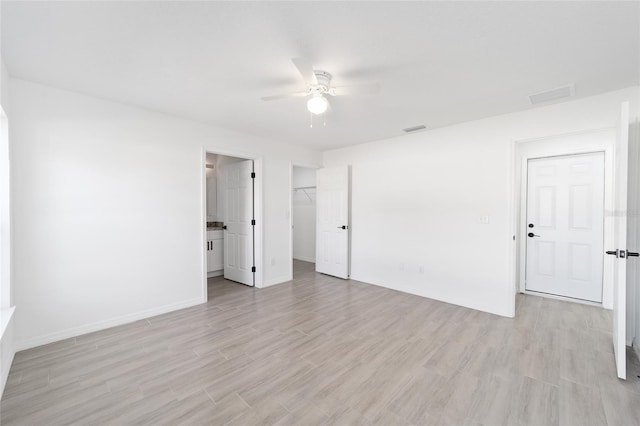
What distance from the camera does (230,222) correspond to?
16.7 feet

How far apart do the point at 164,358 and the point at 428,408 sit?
7.24ft

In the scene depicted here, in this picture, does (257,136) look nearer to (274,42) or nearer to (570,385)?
(274,42)

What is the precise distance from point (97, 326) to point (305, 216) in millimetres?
4653

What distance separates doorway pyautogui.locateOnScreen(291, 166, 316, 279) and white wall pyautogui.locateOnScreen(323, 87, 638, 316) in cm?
182

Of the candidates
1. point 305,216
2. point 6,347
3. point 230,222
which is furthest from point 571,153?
point 6,347

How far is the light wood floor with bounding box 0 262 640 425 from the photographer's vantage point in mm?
1804

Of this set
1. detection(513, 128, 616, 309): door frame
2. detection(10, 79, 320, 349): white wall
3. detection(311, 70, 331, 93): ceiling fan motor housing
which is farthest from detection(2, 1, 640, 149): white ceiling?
detection(513, 128, 616, 309): door frame

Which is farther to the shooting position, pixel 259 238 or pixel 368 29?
pixel 259 238

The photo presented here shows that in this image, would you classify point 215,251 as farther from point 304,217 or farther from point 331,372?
point 331,372

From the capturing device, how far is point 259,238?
455cm

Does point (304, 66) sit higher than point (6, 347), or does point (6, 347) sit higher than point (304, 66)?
point (304, 66)

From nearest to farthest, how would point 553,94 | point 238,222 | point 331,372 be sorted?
point 331,372
point 553,94
point 238,222

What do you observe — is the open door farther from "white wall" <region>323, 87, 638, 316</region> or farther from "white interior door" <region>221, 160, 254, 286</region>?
"white interior door" <region>221, 160, 254, 286</region>

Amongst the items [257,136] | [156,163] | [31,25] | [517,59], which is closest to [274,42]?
[31,25]
